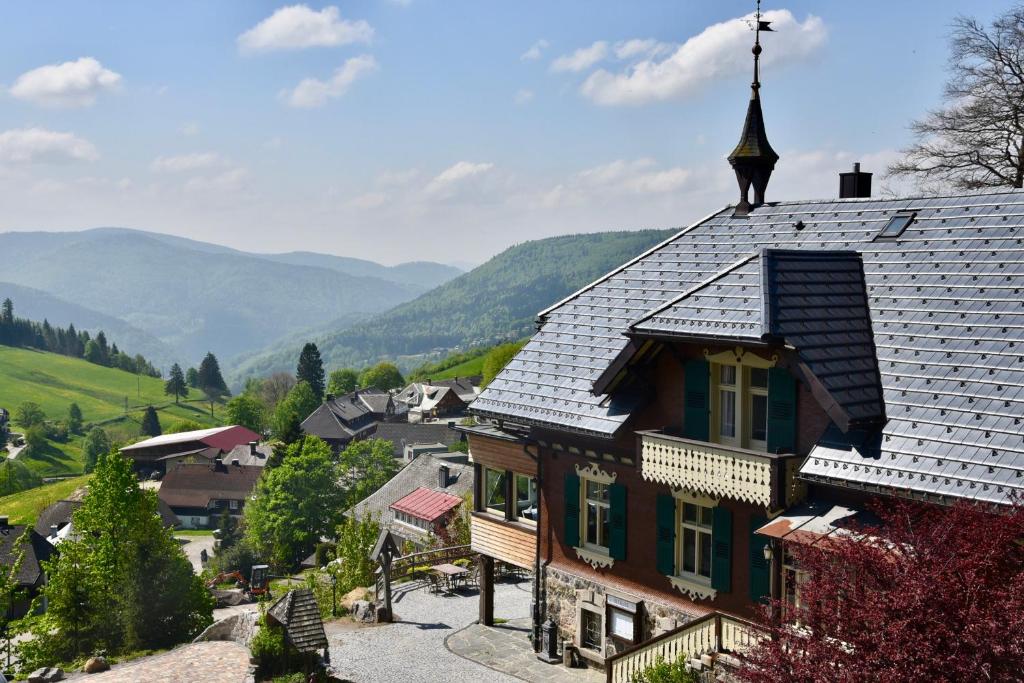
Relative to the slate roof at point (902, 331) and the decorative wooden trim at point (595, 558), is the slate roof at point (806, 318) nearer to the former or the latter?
the slate roof at point (902, 331)

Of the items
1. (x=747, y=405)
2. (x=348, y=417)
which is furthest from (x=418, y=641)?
(x=348, y=417)

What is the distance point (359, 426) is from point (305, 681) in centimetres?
14529

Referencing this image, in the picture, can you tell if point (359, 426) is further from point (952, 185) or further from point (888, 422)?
point (888, 422)

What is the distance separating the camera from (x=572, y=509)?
23547mm

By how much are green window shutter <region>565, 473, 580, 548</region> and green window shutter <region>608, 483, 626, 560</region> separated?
117 centimetres

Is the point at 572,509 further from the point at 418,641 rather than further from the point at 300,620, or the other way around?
the point at 300,620

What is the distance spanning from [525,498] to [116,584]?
18930mm

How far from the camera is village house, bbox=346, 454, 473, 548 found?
5742 centimetres

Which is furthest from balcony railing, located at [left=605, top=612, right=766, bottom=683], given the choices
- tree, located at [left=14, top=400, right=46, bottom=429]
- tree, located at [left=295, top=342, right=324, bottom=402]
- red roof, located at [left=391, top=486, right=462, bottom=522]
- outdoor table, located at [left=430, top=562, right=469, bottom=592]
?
tree, located at [left=14, top=400, right=46, bottom=429]

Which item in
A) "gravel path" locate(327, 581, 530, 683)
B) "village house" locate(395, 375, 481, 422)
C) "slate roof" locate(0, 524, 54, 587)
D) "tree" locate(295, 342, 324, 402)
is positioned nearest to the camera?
"gravel path" locate(327, 581, 530, 683)

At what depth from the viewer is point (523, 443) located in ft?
80.9

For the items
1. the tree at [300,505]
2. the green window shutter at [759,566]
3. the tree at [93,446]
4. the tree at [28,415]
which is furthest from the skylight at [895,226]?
the tree at [28,415]

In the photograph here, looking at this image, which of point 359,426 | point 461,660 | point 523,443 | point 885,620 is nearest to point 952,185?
point 523,443

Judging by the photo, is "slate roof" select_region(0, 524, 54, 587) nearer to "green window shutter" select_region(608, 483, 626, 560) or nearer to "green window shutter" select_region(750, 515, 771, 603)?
"green window shutter" select_region(608, 483, 626, 560)
